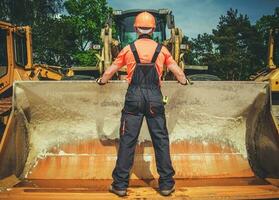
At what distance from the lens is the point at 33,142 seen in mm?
4949

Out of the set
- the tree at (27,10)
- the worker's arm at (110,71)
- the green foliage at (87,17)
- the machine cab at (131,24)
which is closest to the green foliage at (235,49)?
the green foliage at (87,17)

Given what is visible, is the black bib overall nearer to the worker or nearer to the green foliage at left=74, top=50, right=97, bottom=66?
the worker

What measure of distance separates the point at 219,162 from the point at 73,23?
1373 inches

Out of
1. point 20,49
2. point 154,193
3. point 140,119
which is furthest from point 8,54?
point 154,193

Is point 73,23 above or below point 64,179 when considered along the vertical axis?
above

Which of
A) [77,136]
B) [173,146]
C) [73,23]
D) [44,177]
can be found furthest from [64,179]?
[73,23]

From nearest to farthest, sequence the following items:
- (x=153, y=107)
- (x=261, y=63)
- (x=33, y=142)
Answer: (x=153, y=107)
(x=33, y=142)
(x=261, y=63)

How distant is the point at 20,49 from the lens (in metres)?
9.09

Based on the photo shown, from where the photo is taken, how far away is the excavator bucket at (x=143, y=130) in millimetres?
4766

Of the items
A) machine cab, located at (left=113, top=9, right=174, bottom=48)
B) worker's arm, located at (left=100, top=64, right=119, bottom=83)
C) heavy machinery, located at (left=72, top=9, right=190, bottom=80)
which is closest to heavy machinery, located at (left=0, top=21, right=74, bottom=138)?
heavy machinery, located at (left=72, top=9, right=190, bottom=80)

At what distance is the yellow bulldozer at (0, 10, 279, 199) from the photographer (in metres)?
4.68

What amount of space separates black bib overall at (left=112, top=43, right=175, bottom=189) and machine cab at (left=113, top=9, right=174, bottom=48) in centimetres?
471

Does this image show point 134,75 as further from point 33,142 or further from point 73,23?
point 73,23

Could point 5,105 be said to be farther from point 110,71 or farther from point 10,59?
point 110,71
